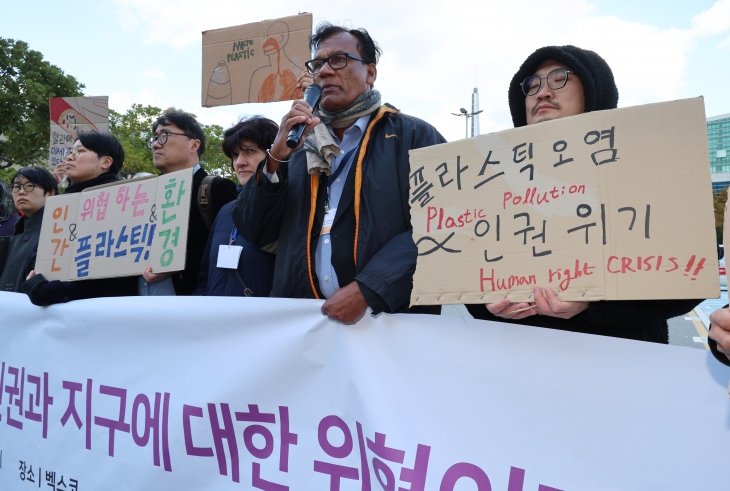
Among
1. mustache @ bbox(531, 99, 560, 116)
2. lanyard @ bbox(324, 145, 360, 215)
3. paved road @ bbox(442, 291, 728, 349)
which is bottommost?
paved road @ bbox(442, 291, 728, 349)

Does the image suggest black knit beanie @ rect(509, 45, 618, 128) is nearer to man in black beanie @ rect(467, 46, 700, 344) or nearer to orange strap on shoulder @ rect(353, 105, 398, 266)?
man in black beanie @ rect(467, 46, 700, 344)

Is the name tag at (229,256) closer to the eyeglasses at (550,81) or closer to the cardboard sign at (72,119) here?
the eyeglasses at (550,81)

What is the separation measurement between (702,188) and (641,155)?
156 mm

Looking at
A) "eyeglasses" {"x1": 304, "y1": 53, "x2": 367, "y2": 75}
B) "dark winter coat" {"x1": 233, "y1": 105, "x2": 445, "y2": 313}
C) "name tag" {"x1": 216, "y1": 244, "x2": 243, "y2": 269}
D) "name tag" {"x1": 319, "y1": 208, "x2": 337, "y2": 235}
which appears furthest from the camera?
"name tag" {"x1": 216, "y1": 244, "x2": 243, "y2": 269}

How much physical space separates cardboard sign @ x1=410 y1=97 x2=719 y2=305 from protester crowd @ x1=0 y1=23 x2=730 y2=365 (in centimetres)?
10

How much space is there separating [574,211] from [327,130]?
120 centimetres

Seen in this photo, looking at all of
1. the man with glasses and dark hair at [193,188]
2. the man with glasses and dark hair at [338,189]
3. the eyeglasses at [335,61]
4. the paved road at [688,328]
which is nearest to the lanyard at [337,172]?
the man with glasses and dark hair at [338,189]

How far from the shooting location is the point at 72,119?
5566 mm

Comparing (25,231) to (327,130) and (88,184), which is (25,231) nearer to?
(88,184)

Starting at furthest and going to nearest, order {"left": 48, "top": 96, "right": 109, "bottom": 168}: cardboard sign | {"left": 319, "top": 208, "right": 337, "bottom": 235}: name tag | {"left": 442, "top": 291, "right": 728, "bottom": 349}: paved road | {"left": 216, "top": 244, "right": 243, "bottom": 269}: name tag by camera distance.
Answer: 1. {"left": 442, "top": 291, "right": 728, "bottom": 349}: paved road
2. {"left": 48, "top": 96, "right": 109, "bottom": 168}: cardboard sign
3. {"left": 216, "top": 244, "right": 243, "bottom": 269}: name tag
4. {"left": 319, "top": 208, "right": 337, "bottom": 235}: name tag

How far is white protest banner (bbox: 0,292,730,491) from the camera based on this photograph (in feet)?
4.70

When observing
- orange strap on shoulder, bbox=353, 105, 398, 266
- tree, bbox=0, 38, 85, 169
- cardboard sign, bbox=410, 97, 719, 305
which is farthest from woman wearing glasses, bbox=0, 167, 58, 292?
tree, bbox=0, 38, 85, 169

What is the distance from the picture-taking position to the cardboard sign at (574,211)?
132 cm

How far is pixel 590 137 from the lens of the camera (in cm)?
146
